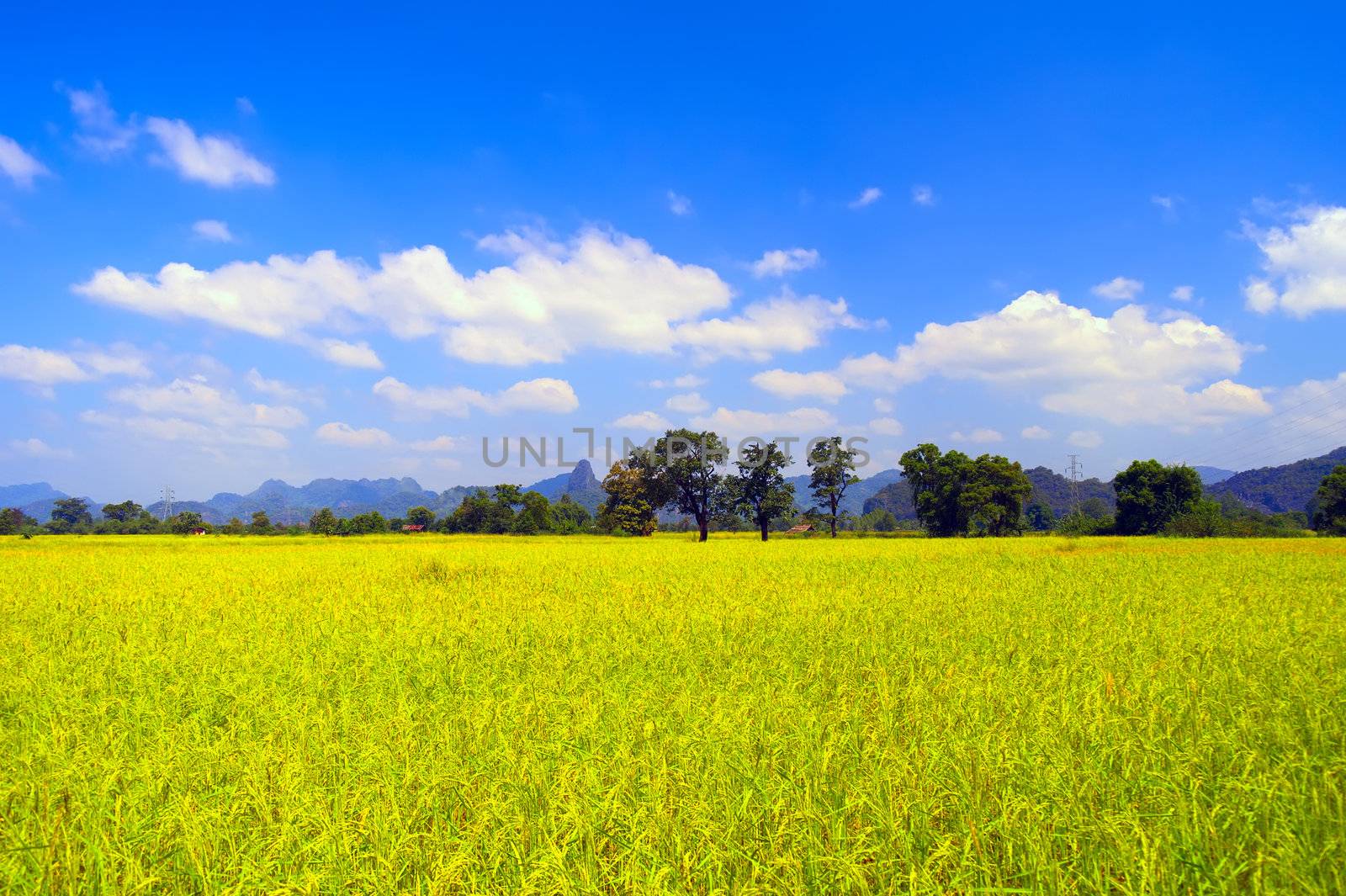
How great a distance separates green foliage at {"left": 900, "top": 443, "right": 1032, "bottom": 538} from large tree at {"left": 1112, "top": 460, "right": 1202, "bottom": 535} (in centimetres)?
1251

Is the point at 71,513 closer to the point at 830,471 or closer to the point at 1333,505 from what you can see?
the point at 830,471

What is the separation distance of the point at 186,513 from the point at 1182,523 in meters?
146

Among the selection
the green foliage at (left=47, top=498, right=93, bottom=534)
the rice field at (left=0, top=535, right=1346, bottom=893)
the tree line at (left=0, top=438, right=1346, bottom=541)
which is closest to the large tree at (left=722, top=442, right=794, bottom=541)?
the tree line at (left=0, top=438, right=1346, bottom=541)

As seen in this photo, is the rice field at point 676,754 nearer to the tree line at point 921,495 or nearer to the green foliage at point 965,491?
the tree line at point 921,495

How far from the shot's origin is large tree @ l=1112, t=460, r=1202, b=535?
211ft

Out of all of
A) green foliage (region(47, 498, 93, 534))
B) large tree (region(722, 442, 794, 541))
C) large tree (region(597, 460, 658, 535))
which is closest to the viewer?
large tree (region(722, 442, 794, 541))

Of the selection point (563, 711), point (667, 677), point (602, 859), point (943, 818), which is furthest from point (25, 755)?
point (943, 818)

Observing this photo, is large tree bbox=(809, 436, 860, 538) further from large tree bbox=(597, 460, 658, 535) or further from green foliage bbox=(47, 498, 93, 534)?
green foliage bbox=(47, 498, 93, 534)

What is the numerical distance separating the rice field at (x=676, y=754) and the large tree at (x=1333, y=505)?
70.3 meters

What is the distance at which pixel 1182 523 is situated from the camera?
5272 cm

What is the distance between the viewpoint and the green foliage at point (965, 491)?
6009 cm

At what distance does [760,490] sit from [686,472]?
6.36m

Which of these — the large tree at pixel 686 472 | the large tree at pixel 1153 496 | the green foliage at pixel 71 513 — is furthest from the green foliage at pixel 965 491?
the green foliage at pixel 71 513

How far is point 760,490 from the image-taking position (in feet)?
162
